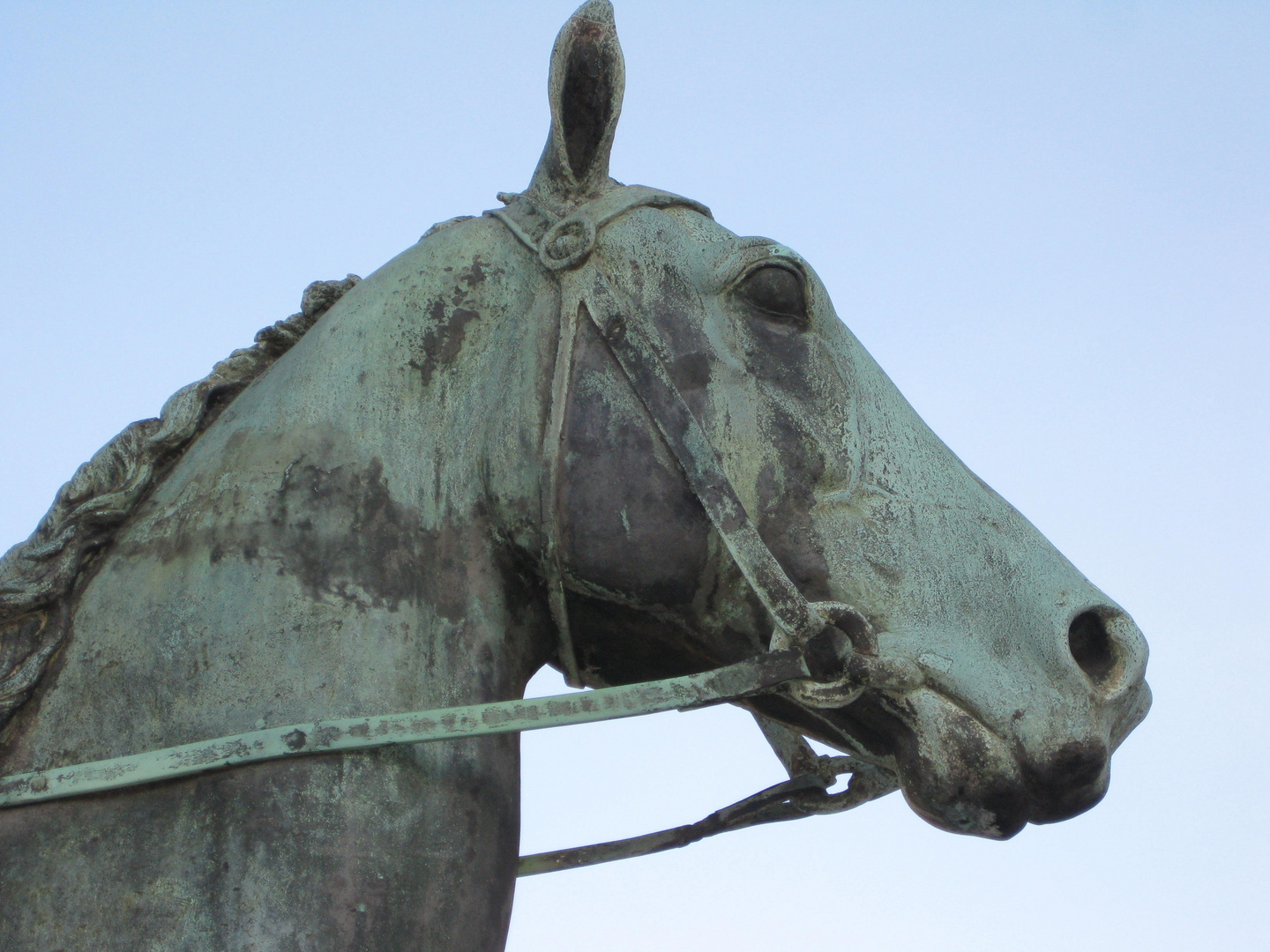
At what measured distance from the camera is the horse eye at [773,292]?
9.89 ft

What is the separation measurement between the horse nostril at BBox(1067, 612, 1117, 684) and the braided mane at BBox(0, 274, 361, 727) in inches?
68.3

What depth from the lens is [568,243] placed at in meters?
3.02

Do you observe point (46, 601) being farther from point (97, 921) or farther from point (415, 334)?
point (415, 334)

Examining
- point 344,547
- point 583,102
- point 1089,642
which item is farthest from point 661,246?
point 1089,642

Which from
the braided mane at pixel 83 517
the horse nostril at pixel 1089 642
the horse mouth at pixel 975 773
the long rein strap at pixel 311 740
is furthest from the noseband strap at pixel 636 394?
the braided mane at pixel 83 517

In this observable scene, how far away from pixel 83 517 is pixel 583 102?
51.8 inches

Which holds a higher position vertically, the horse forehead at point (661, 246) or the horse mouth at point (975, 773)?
the horse forehead at point (661, 246)

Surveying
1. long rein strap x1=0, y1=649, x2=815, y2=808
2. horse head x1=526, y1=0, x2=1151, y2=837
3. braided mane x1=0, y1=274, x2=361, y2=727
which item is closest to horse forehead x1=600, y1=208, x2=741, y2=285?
horse head x1=526, y1=0, x2=1151, y2=837

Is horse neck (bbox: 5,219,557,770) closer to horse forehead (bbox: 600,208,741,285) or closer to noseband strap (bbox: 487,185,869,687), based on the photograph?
noseband strap (bbox: 487,185,869,687)

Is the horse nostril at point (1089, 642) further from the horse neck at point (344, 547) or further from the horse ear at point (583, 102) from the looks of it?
the horse ear at point (583, 102)

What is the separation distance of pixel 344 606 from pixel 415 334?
0.62 meters

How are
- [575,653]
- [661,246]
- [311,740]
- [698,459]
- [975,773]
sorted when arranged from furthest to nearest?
[661,246] < [575,653] < [698,459] < [975,773] < [311,740]

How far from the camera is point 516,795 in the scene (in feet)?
8.71

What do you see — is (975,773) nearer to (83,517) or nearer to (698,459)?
(698,459)
